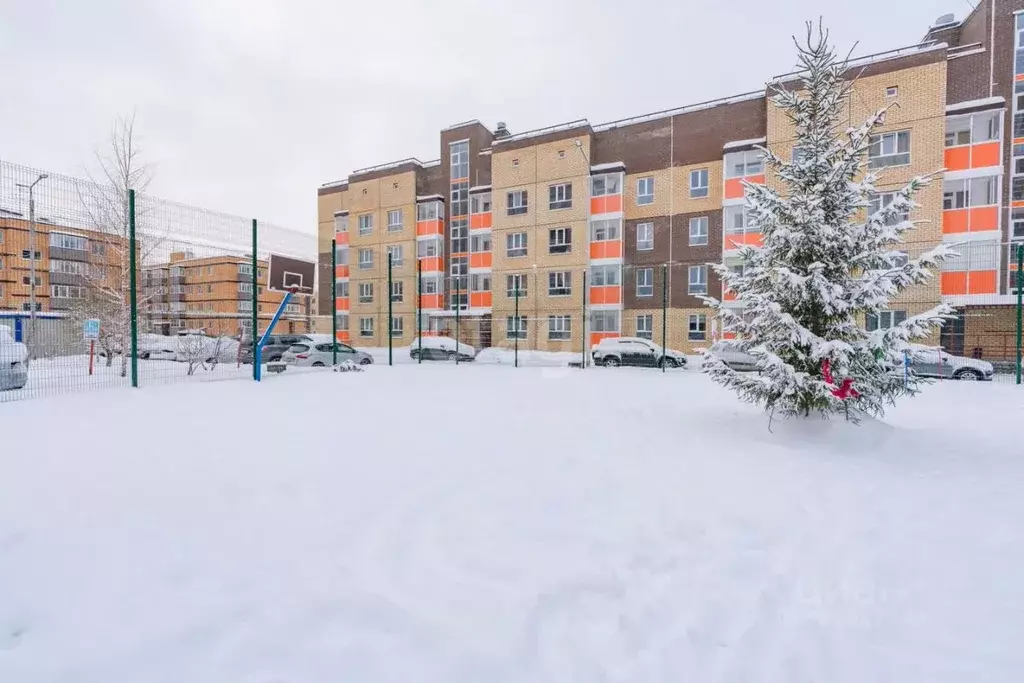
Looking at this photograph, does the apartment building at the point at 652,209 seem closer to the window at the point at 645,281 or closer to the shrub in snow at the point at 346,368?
the window at the point at 645,281

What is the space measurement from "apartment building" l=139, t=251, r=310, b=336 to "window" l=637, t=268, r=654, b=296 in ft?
59.3

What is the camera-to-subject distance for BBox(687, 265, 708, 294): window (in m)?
23.6

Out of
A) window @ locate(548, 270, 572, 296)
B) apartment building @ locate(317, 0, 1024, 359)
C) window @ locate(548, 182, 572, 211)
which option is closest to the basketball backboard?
apartment building @ locate(317, 0, 1024, 359)

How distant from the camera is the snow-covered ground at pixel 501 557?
1990mm

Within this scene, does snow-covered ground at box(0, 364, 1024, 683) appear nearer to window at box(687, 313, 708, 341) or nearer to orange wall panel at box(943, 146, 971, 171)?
window at box(687, 313, 708, 341)

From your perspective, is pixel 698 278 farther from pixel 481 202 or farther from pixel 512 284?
pixel 481 202

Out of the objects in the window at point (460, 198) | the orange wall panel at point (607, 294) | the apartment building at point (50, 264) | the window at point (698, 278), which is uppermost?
the window at point (460, 198)

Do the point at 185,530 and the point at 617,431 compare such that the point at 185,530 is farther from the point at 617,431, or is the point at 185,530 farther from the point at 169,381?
the point at 169,381

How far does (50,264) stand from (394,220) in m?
24.2

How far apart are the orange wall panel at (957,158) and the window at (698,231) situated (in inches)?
360

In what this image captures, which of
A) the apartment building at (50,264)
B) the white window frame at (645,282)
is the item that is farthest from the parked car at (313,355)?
the white window frame at (645,282)

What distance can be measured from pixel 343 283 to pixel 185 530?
3376 cm

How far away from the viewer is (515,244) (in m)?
27.7

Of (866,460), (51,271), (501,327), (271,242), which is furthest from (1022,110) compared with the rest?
(51,271)
